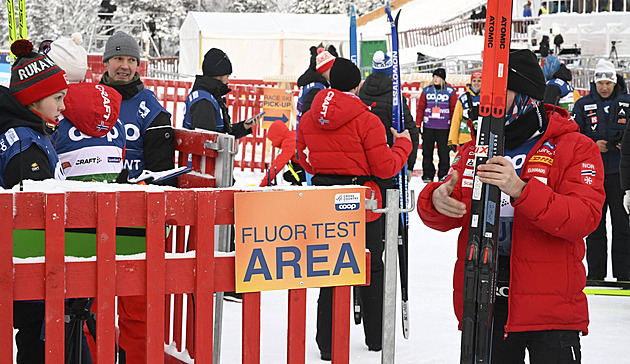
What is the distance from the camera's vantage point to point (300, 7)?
190 ft

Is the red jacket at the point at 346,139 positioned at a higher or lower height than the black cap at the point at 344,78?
lower

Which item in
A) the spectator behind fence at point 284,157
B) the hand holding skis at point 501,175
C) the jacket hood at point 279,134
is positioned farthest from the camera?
the jacket hood at point 279,134

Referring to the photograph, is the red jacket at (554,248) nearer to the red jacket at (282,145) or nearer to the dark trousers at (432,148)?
the red jacket at (282,145)

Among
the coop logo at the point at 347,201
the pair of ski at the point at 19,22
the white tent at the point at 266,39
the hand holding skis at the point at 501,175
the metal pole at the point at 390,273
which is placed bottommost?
the metal pole at the point at 390,273

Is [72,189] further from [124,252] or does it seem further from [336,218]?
[336,218]

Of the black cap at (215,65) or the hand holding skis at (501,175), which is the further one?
the black cap at (215,65)

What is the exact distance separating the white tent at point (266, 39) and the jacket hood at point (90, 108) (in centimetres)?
2817

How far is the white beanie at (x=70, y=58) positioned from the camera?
4961mm

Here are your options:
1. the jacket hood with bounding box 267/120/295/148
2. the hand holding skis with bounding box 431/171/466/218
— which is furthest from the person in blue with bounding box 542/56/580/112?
the hand holding skis with bounding box 431/171/466/218

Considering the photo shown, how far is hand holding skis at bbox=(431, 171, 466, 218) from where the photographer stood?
3.44 meters

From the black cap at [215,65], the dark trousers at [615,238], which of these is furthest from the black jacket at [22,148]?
the dark trousers at [615,238]

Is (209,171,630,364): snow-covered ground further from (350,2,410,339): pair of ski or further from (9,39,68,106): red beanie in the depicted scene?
(9,39,68,106): red beanie

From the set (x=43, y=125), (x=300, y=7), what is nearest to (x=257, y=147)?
(x=43, y=125)

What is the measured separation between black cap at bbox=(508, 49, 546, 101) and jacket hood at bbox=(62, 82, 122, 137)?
230cm
